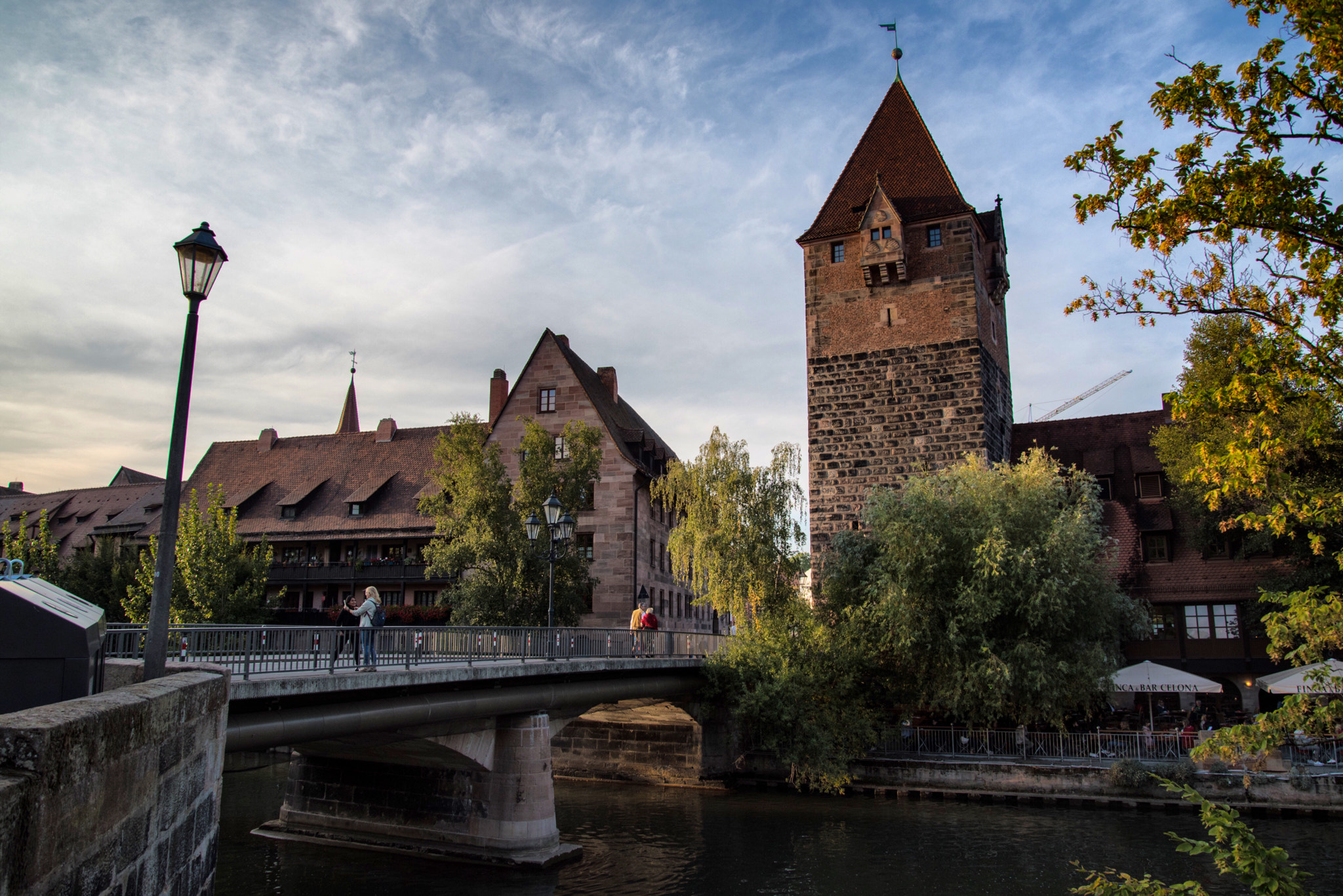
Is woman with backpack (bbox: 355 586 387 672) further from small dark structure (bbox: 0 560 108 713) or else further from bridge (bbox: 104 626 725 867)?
small dark structure (bbox: 0 560 108 713)

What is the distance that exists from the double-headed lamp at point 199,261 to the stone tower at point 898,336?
25.3 meters

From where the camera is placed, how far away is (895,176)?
3412 centimetres

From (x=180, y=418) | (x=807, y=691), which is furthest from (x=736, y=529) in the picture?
(x=180, y=418)

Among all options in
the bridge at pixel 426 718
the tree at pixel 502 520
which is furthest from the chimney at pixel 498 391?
the bridge at pixel 426 718

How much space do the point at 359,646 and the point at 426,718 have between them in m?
2.38

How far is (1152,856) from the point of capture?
1747 centimetres

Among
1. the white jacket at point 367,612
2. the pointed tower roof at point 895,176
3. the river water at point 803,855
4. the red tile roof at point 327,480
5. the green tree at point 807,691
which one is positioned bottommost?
the river water at point 803,855

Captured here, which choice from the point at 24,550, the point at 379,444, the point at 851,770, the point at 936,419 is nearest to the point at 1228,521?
the point at 851,770

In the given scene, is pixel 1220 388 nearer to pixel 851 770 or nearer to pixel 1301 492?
pixel 1301 492

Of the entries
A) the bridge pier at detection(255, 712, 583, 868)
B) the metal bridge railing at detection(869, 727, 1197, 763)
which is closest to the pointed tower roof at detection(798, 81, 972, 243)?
the metal bridge railing at detection(869, 727, 1197, 763)

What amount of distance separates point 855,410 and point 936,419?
2.70 meters

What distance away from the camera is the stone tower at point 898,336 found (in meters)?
31.3

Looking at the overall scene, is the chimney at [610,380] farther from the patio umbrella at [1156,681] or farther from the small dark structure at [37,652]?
the small dark structure at [37,652]

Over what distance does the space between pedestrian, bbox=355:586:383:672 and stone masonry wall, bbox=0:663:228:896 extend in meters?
6.01
